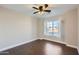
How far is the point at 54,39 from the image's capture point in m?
3.95

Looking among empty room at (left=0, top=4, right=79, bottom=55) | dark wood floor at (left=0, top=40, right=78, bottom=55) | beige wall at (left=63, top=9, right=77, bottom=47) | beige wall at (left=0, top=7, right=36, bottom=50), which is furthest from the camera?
beige wall at (left=63, top=9, right=77, bottom=47)

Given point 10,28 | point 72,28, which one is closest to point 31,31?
point 10,28

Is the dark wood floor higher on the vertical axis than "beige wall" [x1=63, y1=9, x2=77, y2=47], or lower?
lower

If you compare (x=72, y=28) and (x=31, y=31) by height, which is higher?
(x=72, y=28)

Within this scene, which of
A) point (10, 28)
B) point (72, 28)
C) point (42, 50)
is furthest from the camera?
point (72, 28)

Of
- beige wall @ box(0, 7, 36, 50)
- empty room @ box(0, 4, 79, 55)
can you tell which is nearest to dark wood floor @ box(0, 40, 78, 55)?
empty room @ box(0, 4, 79, 55)

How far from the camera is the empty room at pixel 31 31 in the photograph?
81.2 inches

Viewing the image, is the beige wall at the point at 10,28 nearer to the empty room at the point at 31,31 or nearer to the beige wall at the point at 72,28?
the empty room at the point at 31,31

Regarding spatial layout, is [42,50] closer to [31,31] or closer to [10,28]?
[10,28]

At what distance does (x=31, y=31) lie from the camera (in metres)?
3.93

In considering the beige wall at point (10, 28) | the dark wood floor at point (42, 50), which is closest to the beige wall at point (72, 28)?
the dark wood floor at point (42, 50)

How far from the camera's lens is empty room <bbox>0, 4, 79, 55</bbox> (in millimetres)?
2062

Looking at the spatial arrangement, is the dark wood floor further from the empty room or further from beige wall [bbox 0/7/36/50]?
beige wall [bbox 0/7/36/50]

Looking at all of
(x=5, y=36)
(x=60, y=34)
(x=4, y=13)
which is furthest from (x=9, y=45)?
(x=60, y=34)
